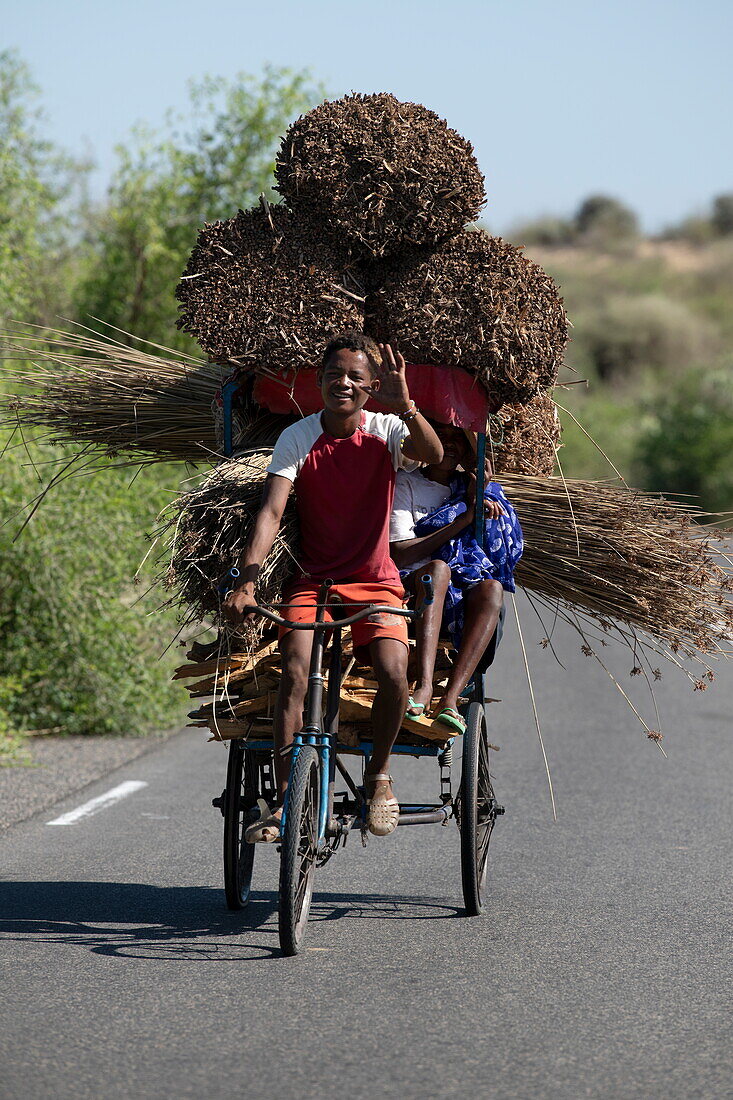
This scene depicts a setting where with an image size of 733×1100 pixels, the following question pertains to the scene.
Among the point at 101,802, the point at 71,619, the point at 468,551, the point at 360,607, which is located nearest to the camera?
the point at 360,607

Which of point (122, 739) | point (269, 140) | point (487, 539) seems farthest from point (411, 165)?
point (269, 140)

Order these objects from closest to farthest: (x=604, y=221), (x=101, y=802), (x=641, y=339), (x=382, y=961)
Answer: (x=382, y=961), (x=101, y=802), (x=641, y=339), (x=604, y=221)

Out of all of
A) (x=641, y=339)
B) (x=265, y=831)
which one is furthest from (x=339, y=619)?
(x=641, y=339)

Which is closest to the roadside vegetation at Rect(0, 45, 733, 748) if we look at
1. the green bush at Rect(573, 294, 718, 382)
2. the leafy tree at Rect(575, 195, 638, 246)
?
the green bush at Rect(573, 294, 718, 382)

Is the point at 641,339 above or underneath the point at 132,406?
above

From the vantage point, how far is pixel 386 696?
17.7 feet

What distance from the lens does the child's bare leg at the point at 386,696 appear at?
17.6 feet

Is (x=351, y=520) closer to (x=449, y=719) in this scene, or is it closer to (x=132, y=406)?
(x=449, y=719)

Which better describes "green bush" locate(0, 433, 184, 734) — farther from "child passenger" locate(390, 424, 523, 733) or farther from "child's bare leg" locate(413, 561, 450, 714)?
"child's bare leg" locate(413, 561, 450, 714)

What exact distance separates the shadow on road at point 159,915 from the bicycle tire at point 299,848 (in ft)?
0.62

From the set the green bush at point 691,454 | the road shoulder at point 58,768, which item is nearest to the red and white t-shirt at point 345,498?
the road shoulder at point 58,768

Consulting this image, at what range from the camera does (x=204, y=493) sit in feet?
18.7

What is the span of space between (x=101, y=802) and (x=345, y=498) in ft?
10.7

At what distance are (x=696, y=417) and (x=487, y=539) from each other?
108 feet
